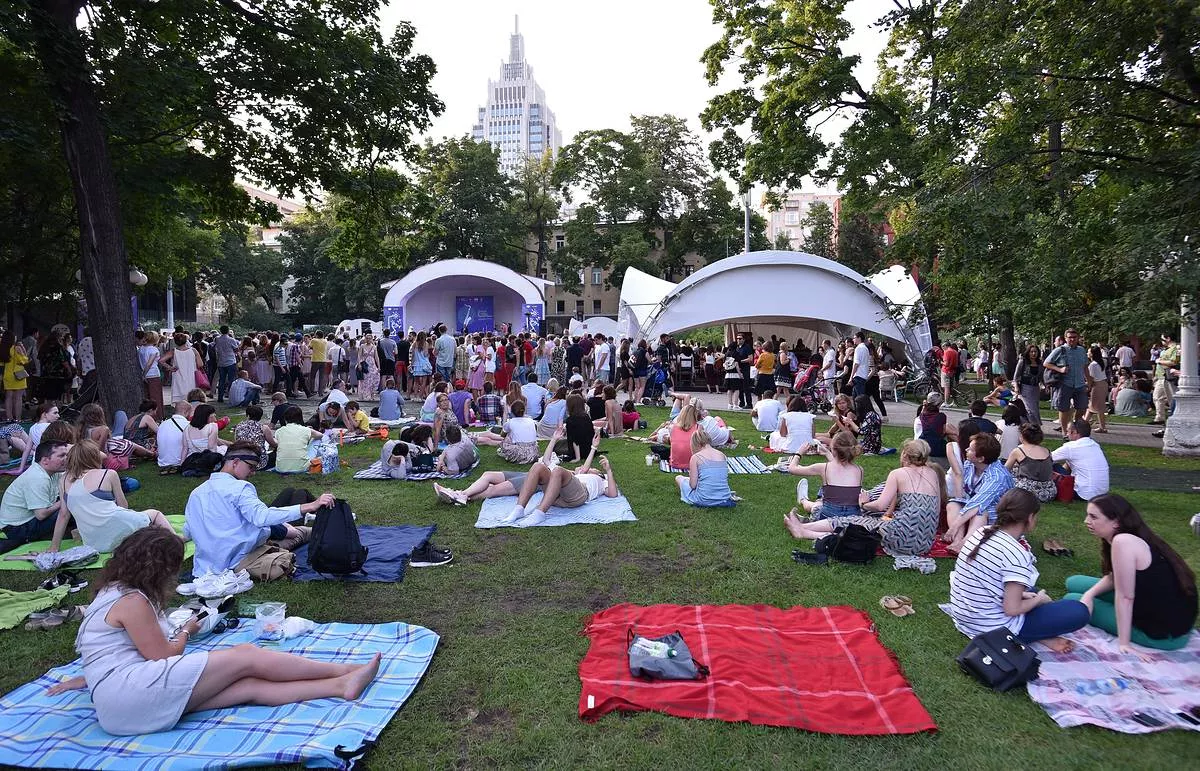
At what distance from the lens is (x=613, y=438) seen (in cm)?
1262

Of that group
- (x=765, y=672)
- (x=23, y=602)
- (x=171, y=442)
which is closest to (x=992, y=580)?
(x=765, y=672)

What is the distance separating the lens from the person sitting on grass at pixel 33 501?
20.6ft

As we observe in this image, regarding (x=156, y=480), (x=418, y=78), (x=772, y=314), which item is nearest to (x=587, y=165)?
(x=772, y=314)

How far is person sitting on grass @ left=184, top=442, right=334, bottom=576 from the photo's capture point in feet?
17.0

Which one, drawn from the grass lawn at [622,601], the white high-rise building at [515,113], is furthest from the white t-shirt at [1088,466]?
the white high-rise building at [515,113]

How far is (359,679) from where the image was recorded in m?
3.64

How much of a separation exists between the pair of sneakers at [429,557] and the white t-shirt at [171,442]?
5173 millimetres

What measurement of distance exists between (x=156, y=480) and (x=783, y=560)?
25.6ft

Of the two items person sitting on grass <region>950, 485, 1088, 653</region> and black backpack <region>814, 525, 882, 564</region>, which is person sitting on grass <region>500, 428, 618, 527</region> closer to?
black backpack <region>814, 525, 882, 564</region>

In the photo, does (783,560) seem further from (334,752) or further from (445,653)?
(334,752)

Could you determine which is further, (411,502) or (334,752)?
(411,502)

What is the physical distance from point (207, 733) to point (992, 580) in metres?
4.29

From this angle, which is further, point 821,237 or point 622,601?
point 821,237

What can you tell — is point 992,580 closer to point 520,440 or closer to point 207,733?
point 207,733
